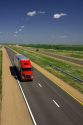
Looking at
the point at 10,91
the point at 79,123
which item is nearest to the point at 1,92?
the point at 10,91

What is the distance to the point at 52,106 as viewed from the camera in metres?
25.1

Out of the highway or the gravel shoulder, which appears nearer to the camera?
the gravel shoulder

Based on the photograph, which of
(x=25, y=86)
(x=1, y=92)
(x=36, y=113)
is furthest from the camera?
(x=25, y=86)

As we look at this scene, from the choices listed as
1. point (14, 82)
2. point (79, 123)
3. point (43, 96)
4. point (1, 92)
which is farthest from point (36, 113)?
point (14, 82)

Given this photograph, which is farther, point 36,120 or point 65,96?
point 65,96

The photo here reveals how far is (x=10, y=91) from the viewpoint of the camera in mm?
32250

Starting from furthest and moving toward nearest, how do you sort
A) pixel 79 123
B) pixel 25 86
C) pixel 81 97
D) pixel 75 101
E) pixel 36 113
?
pixel 25 86 → pixel 81 97 → pixel 75 101 → pixel 36 113 → pixel 79 123

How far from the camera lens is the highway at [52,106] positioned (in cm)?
2077

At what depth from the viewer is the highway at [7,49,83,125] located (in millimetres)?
20766

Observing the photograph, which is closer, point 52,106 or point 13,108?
point 13,108

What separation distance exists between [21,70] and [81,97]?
1372 cm

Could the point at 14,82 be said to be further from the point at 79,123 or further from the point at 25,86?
the point at 79,123

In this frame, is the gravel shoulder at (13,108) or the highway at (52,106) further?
the highway at (52,106)

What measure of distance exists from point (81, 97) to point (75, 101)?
2.29 m
